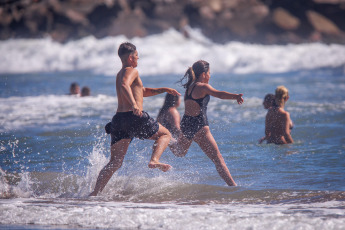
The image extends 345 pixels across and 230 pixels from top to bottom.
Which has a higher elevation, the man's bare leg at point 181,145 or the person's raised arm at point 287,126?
the person's raised arm at point 287,126

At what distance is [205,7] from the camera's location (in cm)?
3119

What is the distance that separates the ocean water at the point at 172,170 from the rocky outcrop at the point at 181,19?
11872mm

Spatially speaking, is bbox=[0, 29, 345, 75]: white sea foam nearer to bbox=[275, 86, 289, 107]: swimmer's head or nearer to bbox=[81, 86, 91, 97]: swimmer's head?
bbox=[81, 86, 91, 97]: swimmer's head

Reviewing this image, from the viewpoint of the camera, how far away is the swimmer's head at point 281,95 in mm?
8227

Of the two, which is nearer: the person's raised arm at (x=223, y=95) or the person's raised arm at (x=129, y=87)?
the person's raised arm at (x=129, y=87)

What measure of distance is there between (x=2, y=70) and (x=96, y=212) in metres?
24.7

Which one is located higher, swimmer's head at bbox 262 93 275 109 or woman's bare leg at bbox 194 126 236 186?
swimmer's head at bbox 262 93 275 109

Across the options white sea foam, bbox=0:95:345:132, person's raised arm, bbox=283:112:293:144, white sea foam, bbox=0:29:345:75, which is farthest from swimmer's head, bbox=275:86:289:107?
white sea foam, bbox=0:29:345:75

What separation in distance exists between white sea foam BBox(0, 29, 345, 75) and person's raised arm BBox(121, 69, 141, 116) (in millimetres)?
19935

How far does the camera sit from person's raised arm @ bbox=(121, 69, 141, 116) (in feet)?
16.7

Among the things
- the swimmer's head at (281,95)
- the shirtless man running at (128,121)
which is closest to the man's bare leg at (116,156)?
the shirtless man running at (128,121)

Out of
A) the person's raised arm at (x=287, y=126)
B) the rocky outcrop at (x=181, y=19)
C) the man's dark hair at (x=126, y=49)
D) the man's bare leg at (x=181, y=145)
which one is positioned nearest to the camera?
the man's dark hair at (x=126, y=49)

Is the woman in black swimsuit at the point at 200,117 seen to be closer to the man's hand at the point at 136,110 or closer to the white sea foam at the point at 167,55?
the man's hand at the point at 136,110

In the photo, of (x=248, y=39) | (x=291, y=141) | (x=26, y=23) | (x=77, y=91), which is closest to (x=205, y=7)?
(x=248, y=39)
